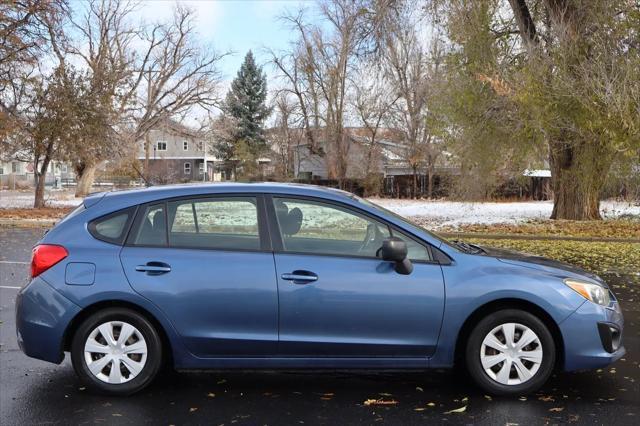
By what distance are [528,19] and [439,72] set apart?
350 cm

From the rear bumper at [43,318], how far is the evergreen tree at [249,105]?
167 feet

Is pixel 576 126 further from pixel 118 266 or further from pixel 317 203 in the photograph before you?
pixel 118 266

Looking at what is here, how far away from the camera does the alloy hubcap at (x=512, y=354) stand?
4.62 metres

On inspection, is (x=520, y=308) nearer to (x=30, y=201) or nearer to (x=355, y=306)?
(x=355, y=306)

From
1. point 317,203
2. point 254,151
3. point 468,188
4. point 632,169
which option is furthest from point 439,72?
point 254,151

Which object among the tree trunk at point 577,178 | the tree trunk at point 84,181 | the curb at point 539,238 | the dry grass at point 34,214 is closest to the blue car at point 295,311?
the curb at point 539,238

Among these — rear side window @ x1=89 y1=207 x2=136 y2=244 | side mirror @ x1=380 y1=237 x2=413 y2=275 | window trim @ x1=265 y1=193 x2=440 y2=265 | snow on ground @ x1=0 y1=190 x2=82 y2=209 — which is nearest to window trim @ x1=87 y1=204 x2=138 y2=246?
rear side window @ x1=89 y1=207 x2=136 y2=244

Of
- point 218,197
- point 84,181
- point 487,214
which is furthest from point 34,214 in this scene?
point 218,197

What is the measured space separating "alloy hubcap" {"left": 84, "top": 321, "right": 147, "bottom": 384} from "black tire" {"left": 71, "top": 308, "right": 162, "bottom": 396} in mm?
24

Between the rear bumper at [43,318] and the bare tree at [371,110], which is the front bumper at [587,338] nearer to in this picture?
the rear bumper at [43,318]

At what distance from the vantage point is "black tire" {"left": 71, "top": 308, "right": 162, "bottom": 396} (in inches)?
181

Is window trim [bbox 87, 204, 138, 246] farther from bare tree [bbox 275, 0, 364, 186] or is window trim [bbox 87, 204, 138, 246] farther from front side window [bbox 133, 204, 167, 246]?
bare tree [bbox 275, 0, 364, 186]

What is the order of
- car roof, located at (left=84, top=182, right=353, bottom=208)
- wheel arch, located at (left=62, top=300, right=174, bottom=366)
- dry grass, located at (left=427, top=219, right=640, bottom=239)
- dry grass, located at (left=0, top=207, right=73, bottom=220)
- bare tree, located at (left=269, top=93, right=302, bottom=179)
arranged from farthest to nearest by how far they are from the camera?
bare tree, located at (left=269, top=93, right=302, bottom=179), dry grass, located at (left=0, top=207, right=73, bottom=220), dry grass, located at (left=427, top=219, right=640, bottom=239), car roof, located at (left=84, top=182, right=353, bottom=208), wheel arch, located at (left=62, top=300, right=174, bottom=366)

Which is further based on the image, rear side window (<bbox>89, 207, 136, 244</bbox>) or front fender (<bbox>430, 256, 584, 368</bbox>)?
rear side window (<bbox>89, 207, 136, 244</bbox>)
